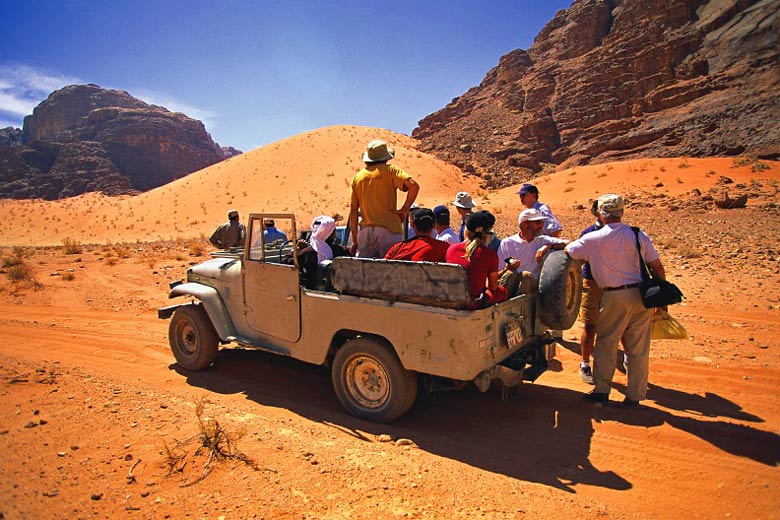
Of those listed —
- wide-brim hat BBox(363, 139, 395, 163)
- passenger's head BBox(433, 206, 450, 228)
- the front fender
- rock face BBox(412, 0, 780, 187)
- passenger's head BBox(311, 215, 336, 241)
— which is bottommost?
the front fender

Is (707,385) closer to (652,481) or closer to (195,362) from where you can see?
(652,481)

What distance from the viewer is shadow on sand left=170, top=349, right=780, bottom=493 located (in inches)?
149

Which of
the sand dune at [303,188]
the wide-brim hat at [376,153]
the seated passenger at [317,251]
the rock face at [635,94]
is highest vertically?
the rock face at [635,94]

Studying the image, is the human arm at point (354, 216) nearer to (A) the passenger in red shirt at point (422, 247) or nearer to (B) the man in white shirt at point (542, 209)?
(A) the passenger in red shirt at point (422, 247)

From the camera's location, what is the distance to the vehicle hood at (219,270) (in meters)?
5.75

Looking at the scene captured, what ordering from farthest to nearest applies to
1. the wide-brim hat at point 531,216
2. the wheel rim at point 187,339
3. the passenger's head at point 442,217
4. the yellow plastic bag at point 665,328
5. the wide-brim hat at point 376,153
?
the wheel rim at point 187,339 → the passenger's head at point 442,217 → the wide-brim hat at point 376,153 → the wide-brim hat at point 531,216 → the yellow plastic bag at point 665,328

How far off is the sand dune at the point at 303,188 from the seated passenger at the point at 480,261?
16.6m

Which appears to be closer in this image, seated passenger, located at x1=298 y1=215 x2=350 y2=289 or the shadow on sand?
the shadow on sand

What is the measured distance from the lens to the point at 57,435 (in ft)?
13.1

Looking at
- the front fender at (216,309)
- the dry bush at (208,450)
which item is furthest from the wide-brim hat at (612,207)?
the front fender at (216,309)

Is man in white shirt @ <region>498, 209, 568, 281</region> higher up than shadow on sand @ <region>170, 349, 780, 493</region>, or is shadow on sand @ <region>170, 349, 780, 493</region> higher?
man in white shirt @ <region>498, 209, 568, 281</region>

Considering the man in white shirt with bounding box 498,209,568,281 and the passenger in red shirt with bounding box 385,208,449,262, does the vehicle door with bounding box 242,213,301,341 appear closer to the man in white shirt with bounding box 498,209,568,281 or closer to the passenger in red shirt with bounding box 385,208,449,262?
the passenger in red shirt with bounding box 385,208,449,262

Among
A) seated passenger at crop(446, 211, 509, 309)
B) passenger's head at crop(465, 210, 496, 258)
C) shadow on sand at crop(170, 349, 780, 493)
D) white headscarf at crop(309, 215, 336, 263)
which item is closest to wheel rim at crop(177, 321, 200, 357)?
shadow on sand at crop(170, 349, 780, 493)

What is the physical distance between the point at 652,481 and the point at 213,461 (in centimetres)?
324
